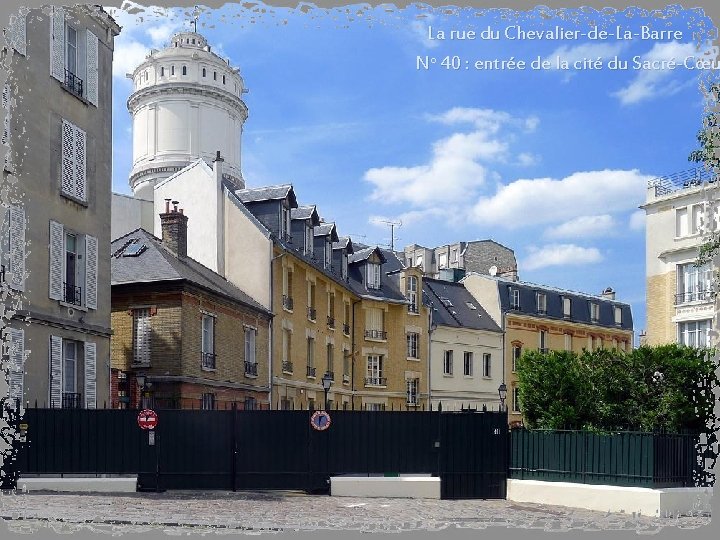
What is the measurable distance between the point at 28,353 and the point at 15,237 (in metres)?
2.37

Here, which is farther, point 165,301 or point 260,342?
point 260,342

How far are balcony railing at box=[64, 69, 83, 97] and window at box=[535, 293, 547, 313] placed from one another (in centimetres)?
3827

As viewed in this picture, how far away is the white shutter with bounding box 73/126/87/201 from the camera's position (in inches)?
814

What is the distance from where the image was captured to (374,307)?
4472 cm

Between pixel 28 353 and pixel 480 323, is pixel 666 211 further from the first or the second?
pixel 28 353

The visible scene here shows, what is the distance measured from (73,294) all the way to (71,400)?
92.5 inches

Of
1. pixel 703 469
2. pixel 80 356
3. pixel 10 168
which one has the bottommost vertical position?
pixel 703 469

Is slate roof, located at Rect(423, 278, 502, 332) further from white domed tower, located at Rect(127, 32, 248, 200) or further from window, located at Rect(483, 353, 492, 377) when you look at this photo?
white domed tower, located at Rect(127, 32, 248, 200)

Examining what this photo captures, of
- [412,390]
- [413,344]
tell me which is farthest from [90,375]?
[413,344]

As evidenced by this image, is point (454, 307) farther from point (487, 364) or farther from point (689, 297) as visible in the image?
point (689, 297)

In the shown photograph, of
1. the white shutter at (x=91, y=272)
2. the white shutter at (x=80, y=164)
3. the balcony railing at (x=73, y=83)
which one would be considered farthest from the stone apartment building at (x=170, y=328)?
the balcony railing at (x=73, y=83)

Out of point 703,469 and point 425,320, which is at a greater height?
point 425,320

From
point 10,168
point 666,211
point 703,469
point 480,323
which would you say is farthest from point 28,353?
point 480,323

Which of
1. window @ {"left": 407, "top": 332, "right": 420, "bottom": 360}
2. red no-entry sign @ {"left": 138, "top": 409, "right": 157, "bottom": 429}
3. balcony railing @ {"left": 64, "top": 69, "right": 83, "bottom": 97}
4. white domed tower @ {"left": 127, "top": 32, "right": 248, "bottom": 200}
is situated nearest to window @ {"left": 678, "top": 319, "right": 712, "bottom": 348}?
window @ {"left": 407, "top": 332, "right": 420, "bottom": 360}
